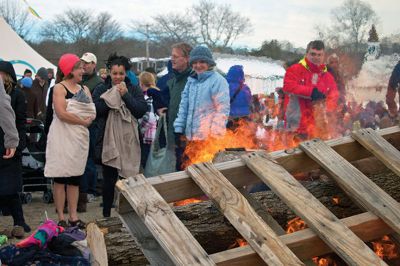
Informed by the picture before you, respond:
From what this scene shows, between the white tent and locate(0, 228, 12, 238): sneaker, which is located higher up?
the white tent

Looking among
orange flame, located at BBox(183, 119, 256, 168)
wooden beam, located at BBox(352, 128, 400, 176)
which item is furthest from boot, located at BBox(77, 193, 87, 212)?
wooden beam, located at BBox(352, 128, 400, 176)

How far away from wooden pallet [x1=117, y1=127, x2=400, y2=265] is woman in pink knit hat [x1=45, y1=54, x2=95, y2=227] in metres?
3.03

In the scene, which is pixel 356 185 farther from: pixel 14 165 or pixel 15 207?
pixel 15 207

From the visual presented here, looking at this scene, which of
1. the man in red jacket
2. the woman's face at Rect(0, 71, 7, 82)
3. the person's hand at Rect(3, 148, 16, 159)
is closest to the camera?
the person's hand at Rect(3, 148, 16, 159)

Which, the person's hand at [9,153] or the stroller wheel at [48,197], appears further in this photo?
the stroller wheel at [48,197]

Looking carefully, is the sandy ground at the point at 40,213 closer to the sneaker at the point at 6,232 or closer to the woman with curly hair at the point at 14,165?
the sneaker at the point at 6,232

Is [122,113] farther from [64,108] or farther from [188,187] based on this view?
[188,187]

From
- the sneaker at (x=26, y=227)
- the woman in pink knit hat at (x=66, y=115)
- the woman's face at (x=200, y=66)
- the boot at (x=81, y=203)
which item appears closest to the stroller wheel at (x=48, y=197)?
the boot at (x=81, y=203)

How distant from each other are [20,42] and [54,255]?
53.5 ft

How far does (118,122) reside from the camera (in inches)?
229

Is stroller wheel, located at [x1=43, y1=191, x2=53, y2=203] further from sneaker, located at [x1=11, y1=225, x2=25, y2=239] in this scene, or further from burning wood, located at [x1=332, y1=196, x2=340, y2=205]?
burning wood, located at [x1=332, y1=196, x2=340, y2=205]

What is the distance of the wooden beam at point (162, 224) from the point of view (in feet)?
6.89

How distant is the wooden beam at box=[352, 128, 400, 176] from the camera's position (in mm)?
2748

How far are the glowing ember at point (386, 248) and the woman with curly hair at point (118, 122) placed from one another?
10.5 feet
